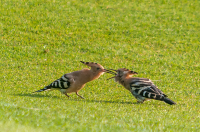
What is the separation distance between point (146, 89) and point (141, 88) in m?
0.17

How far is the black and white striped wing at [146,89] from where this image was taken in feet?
31.2

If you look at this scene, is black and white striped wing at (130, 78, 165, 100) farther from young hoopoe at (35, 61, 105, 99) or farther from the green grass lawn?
young hoopoe at (35, 61, 105, 99)

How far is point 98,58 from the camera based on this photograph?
55.7ft

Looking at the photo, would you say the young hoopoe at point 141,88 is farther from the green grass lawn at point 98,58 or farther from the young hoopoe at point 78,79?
the young hoopoe at point 78,79

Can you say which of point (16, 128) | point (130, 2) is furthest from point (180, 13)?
point (16, 128)

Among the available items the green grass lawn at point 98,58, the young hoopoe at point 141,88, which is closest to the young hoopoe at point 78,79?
the green grass lawn at point 98,58

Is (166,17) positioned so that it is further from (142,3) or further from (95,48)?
(95,48)

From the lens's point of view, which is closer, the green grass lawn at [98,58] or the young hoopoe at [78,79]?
the green grass lawn at [98,58]

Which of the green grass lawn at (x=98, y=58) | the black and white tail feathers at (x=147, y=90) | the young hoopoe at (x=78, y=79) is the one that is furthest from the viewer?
the young hoopoe at (x=78, y=79)

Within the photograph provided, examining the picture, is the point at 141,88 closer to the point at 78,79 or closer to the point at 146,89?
the point at 146,89

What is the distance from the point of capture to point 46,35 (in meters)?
18.8

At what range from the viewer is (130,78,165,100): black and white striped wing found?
9.50 meters

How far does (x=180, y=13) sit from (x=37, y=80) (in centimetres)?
1575

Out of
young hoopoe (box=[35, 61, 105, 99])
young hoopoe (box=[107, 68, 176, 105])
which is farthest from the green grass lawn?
young hoopoe (box=[35, 61, 105, 99])
